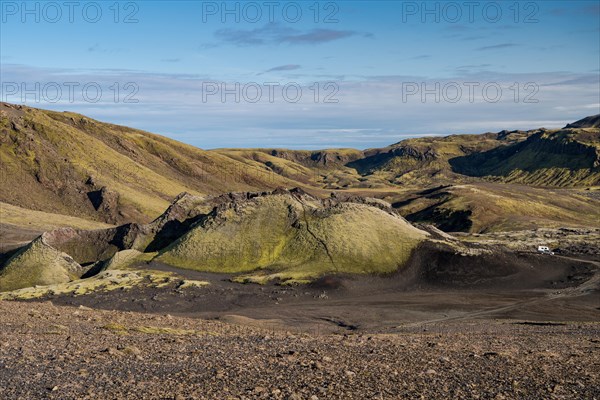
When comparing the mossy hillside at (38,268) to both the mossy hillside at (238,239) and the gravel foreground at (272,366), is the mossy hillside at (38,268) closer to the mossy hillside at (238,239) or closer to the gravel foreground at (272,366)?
the mossy hillside at (238,239)

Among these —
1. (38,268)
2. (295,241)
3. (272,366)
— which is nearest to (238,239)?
(295,241)

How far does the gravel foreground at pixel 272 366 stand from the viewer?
20188 millimetres

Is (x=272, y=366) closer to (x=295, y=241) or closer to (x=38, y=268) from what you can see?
(x=295, y=241)

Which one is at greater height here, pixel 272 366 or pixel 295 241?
pixel 272 366

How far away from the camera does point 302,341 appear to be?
3184 cm

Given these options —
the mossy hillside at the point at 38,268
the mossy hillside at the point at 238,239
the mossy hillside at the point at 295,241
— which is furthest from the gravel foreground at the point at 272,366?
the mossy hillside at the point at 238,239

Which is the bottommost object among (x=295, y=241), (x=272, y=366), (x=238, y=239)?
(x=295, y=241)

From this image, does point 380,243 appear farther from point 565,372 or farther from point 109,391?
point 109,391

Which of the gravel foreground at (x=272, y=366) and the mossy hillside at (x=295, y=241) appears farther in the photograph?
the mossy hillside at (x=295, y=241)

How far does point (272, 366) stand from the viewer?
78.0ft

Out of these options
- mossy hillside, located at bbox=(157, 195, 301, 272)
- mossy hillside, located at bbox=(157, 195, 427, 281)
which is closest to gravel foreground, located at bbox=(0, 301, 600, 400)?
mossy hillside, located at bbox=(157, 195, 427, 281)

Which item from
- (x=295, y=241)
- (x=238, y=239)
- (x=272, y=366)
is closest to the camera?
(x=272, y=366)

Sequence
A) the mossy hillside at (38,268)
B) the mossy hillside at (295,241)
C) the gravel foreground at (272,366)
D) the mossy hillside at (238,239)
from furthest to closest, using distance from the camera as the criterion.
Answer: the mossy hillside at (238,239) < the mossy hillside at (295,241) < the mossy hillside at (38,268) < the gravel foreground at (272,366)

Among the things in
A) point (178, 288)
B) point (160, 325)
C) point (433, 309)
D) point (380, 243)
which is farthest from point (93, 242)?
point (160, 325)
